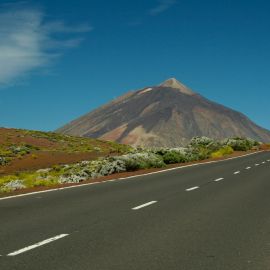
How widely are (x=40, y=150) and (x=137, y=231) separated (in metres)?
54.2

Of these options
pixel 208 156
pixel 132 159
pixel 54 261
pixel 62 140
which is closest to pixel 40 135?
pixel 62 140

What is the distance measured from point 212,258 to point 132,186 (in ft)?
40.3

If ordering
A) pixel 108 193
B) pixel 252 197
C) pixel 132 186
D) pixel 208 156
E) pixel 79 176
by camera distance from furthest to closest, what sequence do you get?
pixel 208 156 → pixel 79 176 → pixel 132 186 → pixel 108 193 → pixel 252 197

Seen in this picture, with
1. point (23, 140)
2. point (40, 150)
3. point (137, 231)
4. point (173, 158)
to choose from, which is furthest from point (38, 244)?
point (23, 140)

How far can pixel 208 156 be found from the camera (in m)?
48.4

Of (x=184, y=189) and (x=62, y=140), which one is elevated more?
(x=62, y=140)

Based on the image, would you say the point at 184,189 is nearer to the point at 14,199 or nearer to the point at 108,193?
the point at 108,193

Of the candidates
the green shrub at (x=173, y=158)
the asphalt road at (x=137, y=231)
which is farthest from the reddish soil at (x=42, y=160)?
the asphalt road at (x=137, y=231)

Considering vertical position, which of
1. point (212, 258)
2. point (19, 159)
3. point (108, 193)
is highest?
point (19, 159)

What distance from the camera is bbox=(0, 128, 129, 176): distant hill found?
4898 centimetres

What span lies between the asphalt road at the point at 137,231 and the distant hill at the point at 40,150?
27.4m

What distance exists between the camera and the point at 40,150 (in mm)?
62938

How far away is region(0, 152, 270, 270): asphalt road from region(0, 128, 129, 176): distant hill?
27378mm

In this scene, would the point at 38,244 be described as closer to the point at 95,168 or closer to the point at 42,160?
the point at 95,168
